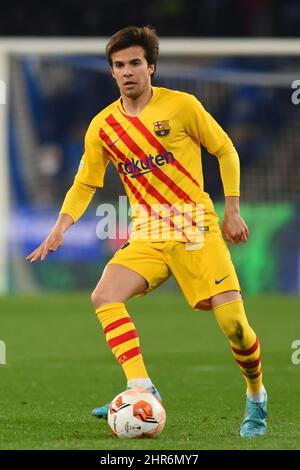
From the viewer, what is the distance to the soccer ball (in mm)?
5566

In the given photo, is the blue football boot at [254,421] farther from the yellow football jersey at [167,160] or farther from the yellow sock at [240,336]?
the yellow football jersey at [167,160]

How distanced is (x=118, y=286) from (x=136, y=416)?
0.67m

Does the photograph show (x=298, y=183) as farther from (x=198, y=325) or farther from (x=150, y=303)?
(x=198, y=325)

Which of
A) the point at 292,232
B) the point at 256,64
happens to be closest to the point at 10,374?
the point at 292,232

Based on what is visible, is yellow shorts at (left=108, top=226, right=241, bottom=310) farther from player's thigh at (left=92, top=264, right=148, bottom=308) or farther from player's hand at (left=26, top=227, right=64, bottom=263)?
player's hand at (left=26, top=227, right=64, bottom=263)

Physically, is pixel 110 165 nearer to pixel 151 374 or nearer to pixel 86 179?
pixel 151 374

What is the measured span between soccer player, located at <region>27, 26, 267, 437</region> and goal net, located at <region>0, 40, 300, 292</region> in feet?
32.1

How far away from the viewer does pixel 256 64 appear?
16812mm

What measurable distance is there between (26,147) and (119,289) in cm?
1129

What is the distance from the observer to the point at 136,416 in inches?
219

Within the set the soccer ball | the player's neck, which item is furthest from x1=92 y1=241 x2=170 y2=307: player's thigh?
the player's neck

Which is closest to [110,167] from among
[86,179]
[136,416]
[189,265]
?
[86,179]

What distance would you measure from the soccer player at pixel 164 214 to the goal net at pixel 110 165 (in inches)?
385

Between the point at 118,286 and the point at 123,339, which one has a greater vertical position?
the point at 118,286
